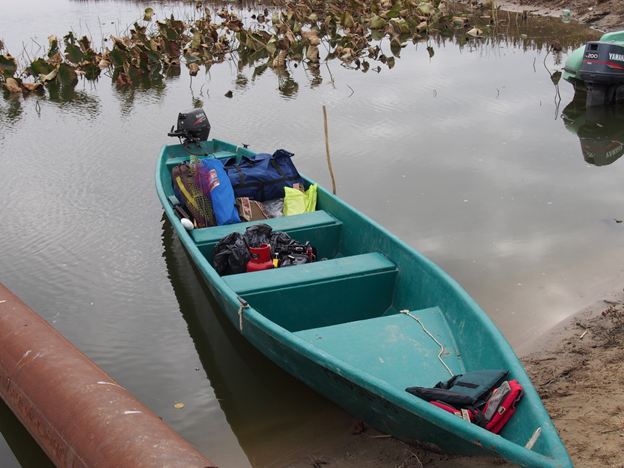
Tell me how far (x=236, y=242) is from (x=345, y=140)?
5.14 m

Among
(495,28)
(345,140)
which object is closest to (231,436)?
(345,140)

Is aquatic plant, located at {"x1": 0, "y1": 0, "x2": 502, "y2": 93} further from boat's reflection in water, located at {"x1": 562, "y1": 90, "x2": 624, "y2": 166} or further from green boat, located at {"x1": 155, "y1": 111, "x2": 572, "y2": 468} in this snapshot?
green boat, located at {"x1": 155, "y1": 111, "x2": 572, "y2": 468}

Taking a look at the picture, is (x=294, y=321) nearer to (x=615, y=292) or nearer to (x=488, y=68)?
(x=615, y=292)

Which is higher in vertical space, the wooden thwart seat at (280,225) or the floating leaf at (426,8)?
the floating leaf at (426,8)

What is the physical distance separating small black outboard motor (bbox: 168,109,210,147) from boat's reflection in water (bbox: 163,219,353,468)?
9.58ft

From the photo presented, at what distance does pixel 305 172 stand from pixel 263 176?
2.31 metres

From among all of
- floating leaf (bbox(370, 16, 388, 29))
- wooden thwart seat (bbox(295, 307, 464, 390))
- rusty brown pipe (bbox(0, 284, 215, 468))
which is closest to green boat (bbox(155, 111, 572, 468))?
wooden thwart seat (bbox(295, 307, 464, 390))

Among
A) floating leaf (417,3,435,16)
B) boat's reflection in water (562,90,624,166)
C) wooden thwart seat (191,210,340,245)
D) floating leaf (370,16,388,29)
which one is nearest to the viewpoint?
Result: wooden thwart seat (191,210,340,245)

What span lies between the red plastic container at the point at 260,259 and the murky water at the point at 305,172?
0.72m

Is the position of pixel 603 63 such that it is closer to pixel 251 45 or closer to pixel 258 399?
pixel 258 399

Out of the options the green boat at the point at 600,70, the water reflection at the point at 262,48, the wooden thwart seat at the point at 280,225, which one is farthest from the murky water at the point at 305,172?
the water reflection at the point at 262,48

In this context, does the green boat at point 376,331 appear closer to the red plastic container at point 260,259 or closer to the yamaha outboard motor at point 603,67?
the red plastic container at point 260,259

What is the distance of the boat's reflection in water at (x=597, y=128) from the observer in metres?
8.97

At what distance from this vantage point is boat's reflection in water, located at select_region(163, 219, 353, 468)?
3885mm
